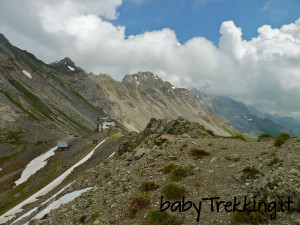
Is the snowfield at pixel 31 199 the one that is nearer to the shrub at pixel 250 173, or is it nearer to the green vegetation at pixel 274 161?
the shrub at pixel 250 173

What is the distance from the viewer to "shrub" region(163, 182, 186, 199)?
13.5 meters

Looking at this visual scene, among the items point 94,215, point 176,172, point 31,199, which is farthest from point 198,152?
point 31,199

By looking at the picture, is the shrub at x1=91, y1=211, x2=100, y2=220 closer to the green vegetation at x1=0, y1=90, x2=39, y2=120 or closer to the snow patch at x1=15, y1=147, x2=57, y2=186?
the snow patch at x1=15, y1=147, x2=57, y2=186

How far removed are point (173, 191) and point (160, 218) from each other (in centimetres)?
209

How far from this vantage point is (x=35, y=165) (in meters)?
70.7

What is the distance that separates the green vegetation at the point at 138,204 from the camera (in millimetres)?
13140

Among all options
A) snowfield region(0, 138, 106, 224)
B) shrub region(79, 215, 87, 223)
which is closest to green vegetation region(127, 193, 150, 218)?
shrub region(79, 215, 87, 223)

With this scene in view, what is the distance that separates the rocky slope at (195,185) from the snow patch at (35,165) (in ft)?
180

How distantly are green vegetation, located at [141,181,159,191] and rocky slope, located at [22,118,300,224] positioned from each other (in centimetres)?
7

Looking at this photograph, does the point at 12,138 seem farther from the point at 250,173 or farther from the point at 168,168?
the point at 250,173

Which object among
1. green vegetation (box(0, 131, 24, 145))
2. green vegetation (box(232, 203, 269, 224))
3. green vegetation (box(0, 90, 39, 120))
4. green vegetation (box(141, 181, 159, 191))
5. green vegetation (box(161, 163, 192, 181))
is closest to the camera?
green vegetation (box(232, 203, 269, 224))

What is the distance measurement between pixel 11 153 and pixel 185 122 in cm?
8711

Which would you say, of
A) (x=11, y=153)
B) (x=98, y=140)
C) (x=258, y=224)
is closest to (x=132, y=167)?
(x=258, y=224)

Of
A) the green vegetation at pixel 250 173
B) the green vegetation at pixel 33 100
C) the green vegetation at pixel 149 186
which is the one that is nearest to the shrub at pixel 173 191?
the green vegetation at pixel 149 186
